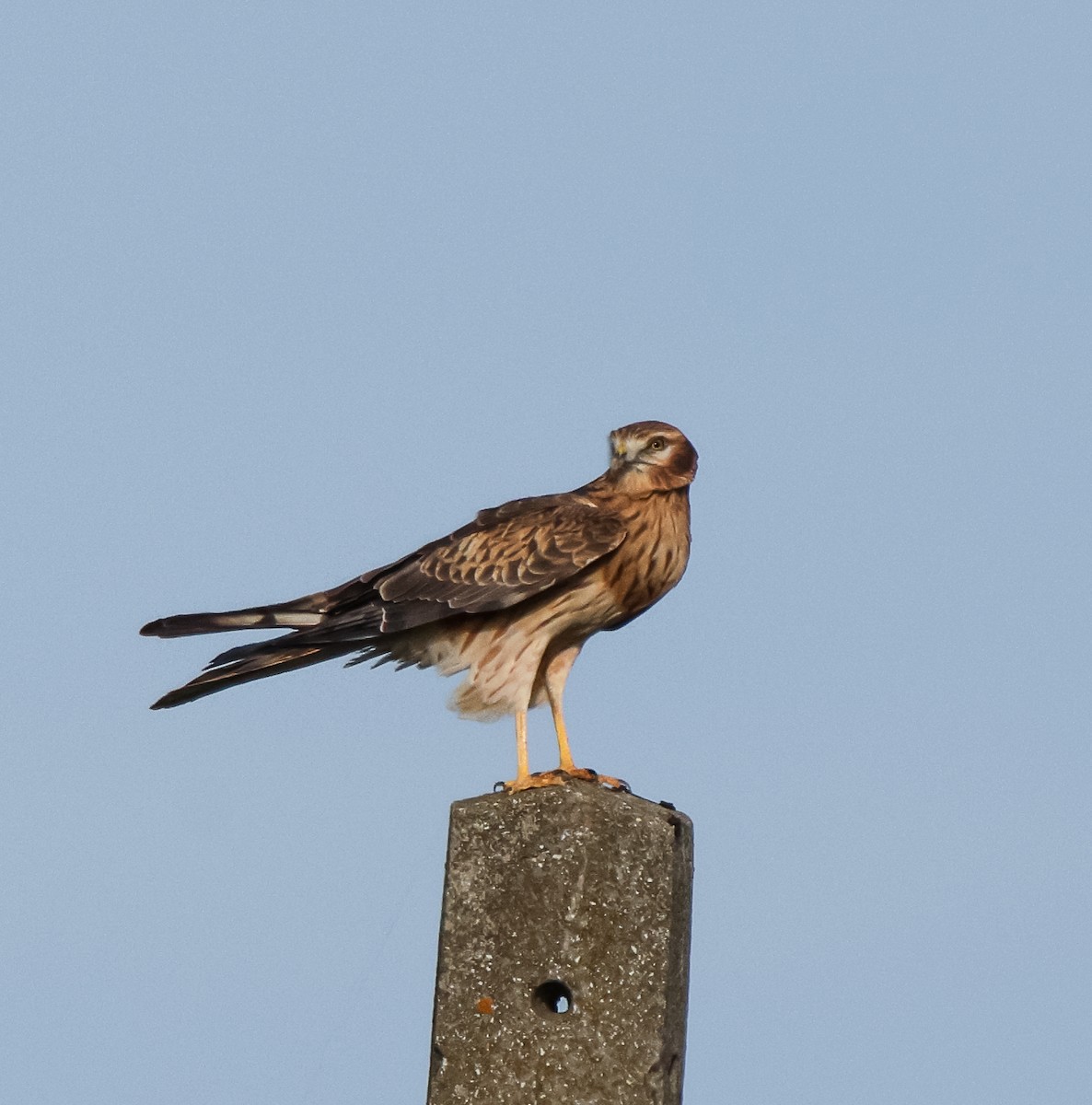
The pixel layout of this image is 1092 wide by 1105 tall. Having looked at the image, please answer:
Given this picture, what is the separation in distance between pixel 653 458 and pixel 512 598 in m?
1.11

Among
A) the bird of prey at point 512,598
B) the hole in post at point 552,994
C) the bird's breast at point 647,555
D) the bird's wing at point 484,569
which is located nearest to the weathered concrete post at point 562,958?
the hole in post at point 552,994

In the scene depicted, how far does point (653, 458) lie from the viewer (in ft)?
31.0

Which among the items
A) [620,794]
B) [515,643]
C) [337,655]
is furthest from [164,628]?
[620,794]

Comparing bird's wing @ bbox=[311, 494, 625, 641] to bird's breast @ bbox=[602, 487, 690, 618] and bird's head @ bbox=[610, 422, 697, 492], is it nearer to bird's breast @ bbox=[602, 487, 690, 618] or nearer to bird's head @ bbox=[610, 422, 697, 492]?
bird's breast @ bbox=[602, 487, 690, 618]

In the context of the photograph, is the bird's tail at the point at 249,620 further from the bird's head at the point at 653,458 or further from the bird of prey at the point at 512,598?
the bird's head at the point at 653,458

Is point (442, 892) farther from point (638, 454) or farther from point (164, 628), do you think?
point (638, 454)

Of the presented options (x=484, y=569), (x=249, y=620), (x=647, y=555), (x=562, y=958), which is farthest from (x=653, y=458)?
(x=562, y=958)

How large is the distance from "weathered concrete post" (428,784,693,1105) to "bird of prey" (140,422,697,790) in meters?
2.59

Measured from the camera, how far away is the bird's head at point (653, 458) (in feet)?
30.8

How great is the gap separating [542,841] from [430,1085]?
0.83 meters

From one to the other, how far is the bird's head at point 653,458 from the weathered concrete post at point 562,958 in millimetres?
3613

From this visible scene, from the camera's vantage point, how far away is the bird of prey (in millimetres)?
8781

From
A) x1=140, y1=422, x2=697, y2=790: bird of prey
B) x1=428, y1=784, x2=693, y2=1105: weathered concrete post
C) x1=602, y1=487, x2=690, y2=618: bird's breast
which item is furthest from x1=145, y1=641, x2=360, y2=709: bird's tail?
x1=428, y1=784, x2=693, y2=1105: weathered concrete post

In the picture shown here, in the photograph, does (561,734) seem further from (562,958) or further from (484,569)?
(562,958)
